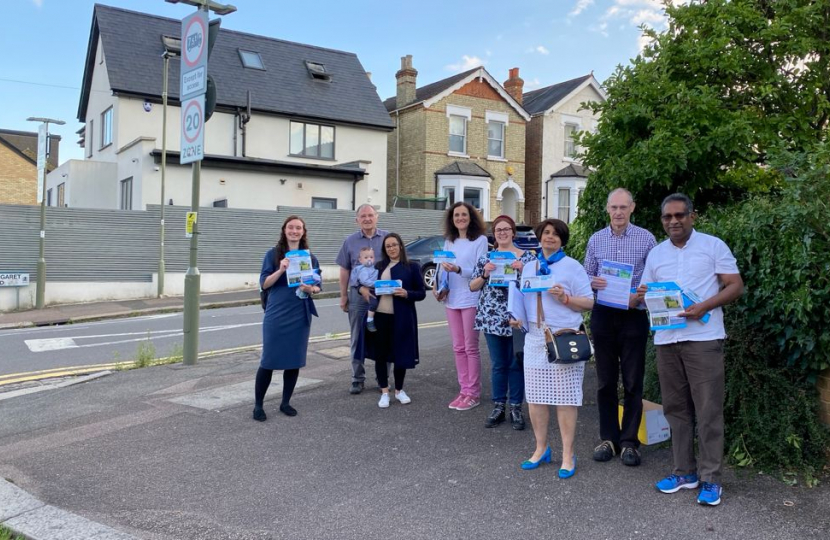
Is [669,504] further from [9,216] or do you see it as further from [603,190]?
[9,216]

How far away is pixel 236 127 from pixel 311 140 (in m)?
3.13

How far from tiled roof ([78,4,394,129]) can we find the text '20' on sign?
637 inches

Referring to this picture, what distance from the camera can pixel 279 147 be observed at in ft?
85.7

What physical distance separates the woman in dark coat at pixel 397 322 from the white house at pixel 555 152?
26.1 metres

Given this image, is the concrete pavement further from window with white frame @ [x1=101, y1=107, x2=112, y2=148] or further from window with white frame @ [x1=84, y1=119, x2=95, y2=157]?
window with white frame @ [x1=84, y1=119, x2=95, y2=157]

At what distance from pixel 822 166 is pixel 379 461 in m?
3.57

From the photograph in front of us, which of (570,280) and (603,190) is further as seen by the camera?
(603,190)

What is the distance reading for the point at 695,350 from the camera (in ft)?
13.7

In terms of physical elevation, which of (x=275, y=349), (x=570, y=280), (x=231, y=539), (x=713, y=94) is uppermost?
(x=713, y=94)

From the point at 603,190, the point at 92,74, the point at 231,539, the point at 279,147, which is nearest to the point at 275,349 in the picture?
the point at 231,539

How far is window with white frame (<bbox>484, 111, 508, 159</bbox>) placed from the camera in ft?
101

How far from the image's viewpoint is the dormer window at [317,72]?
1131 inches

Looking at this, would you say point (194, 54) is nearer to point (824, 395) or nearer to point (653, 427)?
point (653, 427)

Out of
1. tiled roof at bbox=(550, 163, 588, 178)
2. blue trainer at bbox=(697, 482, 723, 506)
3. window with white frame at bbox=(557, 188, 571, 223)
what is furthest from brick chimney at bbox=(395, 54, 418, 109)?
blue trainer at bbox=(697, 482, 723, 506)
